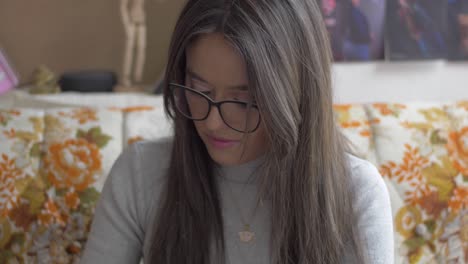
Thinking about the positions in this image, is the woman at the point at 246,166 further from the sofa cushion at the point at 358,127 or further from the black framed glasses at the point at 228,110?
the sofa cushion at the point at 358,127

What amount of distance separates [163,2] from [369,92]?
0.73 meters

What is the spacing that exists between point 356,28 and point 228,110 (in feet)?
2.87

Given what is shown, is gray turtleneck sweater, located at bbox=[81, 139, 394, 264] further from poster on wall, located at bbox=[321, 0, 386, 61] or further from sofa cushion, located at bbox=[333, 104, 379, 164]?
poster on wall, located at bbox=[321, 0, 386, 61]

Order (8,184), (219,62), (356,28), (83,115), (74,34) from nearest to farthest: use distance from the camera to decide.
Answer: (219,62)
(8,184)
(83,115)
(356,28)
(74,34)

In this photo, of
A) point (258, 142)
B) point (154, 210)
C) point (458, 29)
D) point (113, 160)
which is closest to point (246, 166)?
point (258, 142)

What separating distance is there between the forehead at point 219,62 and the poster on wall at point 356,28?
0.82 meters

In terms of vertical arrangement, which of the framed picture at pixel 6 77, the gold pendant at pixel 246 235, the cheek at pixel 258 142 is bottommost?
the gold pendant at pixel 246 235

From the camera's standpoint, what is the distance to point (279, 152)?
993 millimetres

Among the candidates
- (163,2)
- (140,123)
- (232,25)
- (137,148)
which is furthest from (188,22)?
(163,2)

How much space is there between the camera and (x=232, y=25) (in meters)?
0.90

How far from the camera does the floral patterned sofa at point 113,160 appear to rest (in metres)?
1.23

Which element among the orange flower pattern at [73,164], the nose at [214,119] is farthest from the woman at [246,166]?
the orange flower pattern at [73,164]

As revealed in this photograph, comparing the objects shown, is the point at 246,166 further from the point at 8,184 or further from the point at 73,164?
the point at 8,184

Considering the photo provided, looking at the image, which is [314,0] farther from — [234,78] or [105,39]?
[105,39]
